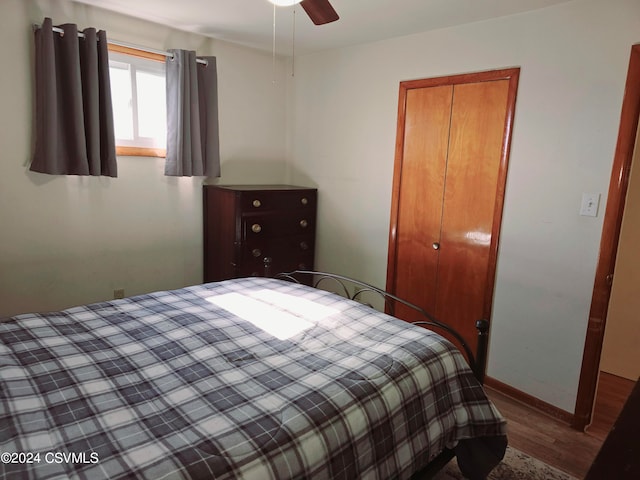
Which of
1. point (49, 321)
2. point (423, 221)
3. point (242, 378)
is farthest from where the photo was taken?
point (423, 221)

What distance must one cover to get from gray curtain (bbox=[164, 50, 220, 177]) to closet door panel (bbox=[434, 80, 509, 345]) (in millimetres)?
1835

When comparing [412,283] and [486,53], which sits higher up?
[486,53]

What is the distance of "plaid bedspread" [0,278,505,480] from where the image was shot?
1050 mm

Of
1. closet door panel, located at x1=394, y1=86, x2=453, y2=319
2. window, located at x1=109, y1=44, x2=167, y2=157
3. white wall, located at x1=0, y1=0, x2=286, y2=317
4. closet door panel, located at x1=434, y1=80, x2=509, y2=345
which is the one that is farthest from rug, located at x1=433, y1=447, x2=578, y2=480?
window, located at x1=109, y1=44, x2=167, y2=157

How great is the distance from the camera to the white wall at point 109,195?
8.57 ft

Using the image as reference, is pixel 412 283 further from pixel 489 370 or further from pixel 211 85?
pixel 211 85

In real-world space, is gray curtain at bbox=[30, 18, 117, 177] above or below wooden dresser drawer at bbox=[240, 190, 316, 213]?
above

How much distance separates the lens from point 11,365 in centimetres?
140

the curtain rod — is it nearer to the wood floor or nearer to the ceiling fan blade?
the ceiling fan blade

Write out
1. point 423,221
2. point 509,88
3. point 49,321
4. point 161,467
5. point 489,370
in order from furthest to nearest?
point 423,221, point 489,370, point 509,88, point 49,321, point 161,467

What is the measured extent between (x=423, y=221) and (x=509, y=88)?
40.9 inches

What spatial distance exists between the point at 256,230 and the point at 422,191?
1.30 m

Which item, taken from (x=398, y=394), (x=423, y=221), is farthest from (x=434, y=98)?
(x=398, y=394)

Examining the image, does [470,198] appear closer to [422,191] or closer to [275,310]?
[422,191]
